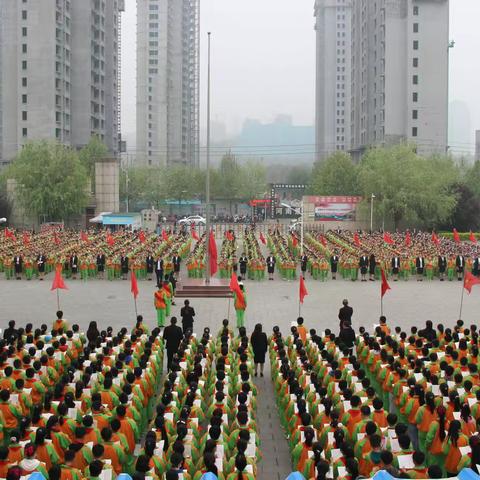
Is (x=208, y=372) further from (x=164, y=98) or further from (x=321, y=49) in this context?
(x=321, y=49)

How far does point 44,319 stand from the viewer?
18.0 meters

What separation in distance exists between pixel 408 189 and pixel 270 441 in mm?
36067

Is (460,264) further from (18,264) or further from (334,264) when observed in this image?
(18,264)

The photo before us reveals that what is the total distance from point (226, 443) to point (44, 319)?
11.9m

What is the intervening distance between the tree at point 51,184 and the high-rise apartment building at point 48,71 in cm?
1855

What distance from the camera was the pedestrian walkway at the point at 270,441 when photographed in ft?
27.8

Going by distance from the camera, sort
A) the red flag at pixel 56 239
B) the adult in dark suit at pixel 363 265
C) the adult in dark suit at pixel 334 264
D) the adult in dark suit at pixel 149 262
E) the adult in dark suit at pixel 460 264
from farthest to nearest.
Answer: the red flag at pixel 56 239 → the adult in dark suit at pixel 334 264 → the adult in dark suit at pixel 149 262 → the adult in dark suit at pixel 460 264 → the adult in dark suit at pixel 363 265

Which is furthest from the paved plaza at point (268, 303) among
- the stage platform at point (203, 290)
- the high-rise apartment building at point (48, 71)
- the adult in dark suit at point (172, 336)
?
the high-rise apartment building at point (48, 71)

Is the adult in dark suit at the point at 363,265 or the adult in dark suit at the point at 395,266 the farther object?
the adult in dark suit at the point at 395,266

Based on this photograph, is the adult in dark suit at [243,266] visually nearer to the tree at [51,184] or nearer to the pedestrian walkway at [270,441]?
the pedestrian walkway at [270,441]

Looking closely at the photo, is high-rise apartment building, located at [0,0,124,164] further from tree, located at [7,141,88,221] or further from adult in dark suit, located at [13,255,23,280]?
adult in dark suit, located at [13,255,23,280]

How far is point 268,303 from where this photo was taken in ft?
67.7

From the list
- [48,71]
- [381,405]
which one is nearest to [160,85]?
[48,71]

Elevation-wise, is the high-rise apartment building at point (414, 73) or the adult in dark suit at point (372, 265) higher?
the high-rise apartment building at point (414, 73)
